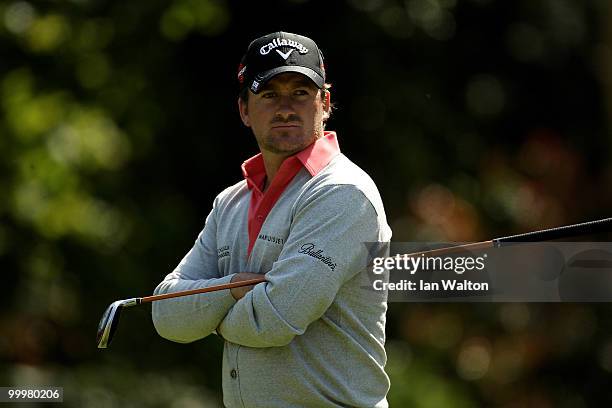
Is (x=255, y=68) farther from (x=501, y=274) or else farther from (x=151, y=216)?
(x=151, y=216)

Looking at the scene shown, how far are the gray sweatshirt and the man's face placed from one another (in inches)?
4.6

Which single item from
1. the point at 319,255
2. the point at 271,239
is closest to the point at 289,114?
the point at 271,239

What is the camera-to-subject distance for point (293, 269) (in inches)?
144

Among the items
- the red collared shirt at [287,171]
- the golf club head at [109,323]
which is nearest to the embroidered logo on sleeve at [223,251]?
the red collared shirt at [287,171]

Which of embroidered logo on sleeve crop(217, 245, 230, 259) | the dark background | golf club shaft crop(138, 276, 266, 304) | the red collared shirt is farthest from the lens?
the dark background

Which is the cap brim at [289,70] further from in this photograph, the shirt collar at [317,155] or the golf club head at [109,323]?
the golf club head at [109,323]

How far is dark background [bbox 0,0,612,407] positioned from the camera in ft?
29.7

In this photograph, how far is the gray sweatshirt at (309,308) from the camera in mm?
3660

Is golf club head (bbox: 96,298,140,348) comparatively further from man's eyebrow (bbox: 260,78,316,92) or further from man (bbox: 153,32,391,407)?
man's eyebrow (bbox: 260,78,316,92)

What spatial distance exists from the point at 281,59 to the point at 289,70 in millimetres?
51

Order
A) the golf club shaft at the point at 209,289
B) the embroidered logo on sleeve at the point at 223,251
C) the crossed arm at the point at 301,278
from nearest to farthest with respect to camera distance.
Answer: the crossed arm at the point at 301,278 → the golf club shaft at the point at 209,289 → the embroidered logo on sleeve at the point at 223,251

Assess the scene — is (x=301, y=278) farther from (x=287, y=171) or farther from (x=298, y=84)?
(x=298, y=84)

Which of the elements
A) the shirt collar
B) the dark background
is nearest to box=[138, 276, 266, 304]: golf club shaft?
the shirt collar

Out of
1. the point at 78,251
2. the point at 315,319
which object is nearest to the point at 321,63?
the point at 315,319
